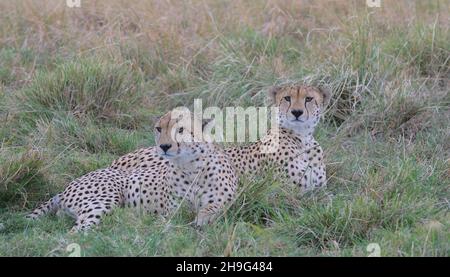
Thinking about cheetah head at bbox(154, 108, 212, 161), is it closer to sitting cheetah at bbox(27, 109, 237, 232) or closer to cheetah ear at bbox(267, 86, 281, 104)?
sitting cheetah at bbox(27, 109, 237, 232)

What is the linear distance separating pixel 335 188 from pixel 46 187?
1.55 metres

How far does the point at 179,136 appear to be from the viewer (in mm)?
4941

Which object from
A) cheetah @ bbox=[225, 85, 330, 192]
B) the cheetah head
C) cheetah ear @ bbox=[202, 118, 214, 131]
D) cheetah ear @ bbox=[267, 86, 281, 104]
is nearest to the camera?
the cheetah head

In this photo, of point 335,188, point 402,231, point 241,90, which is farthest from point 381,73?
point 402,231

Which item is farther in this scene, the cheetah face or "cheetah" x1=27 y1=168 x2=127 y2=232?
the cheetah face

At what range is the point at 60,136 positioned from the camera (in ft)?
19.9

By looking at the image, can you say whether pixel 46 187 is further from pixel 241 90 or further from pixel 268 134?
pixel 241 90

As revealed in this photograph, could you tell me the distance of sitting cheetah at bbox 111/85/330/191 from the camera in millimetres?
5477

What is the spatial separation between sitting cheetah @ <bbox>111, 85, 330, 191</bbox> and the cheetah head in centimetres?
50

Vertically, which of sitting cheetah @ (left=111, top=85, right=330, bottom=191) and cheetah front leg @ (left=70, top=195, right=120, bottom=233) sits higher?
sitting cheetah @ (left=111, top=85, right=330, bottom=191)

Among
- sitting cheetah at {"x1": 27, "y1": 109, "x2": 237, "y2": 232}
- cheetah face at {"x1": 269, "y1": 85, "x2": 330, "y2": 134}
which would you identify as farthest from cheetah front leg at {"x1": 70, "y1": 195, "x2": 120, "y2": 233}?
cheetah face at {"x1": 269, "y1": 85, "x2": 330, "y2": 134}

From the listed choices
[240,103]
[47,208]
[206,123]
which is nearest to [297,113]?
[206,123]

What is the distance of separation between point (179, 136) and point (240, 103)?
166 centimetres

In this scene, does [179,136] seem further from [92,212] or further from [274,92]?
[274,92]
